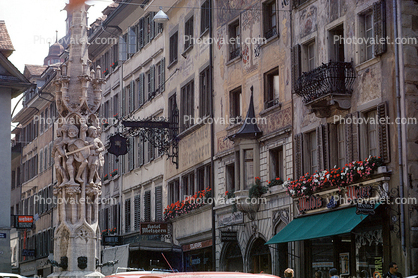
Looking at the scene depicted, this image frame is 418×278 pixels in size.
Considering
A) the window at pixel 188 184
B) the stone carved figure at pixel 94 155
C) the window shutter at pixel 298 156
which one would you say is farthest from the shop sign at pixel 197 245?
the stone carved figure at pixel 94 155

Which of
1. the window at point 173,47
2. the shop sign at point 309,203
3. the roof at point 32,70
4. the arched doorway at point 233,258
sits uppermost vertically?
the roof at point 32,70

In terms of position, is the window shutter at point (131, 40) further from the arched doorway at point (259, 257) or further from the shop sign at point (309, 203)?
the shop sign at point (309, 203)

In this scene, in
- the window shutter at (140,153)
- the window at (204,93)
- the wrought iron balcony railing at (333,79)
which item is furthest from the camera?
the window shutter at (140,153)

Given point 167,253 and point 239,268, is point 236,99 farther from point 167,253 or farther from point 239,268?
point 167,253

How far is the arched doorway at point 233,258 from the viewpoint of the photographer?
31.2 meters

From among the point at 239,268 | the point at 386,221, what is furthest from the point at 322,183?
the point at 239,268

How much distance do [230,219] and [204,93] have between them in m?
6.12

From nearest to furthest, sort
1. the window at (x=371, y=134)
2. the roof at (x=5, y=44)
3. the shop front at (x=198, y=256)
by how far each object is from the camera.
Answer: the window at (x=371, y=134) → the shop front at (x=198, y=256) → the roof at (x=5, y=44)

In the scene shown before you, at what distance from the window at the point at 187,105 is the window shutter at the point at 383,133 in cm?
1557

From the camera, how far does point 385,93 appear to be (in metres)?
22.0

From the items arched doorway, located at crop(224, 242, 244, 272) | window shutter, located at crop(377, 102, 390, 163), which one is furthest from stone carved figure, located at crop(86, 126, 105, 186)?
arched doorway, located at crop(224, 242, 244, 272)

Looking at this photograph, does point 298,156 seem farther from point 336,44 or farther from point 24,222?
point 24,222

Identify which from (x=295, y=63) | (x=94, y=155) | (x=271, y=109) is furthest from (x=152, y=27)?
(x=94, y=155)

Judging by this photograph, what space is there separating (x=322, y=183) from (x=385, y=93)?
3.57 meters
